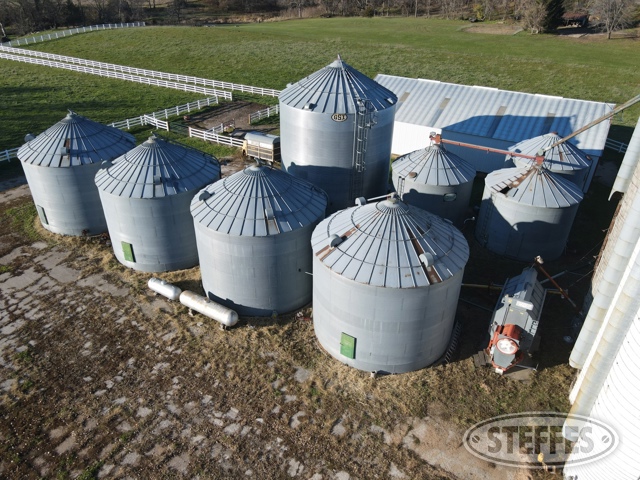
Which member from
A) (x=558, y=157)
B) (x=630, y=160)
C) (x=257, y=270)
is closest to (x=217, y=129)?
(x=257, y=270)

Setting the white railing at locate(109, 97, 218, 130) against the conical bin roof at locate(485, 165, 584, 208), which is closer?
the conical bin roof at locate(485, 165, 584, 208)

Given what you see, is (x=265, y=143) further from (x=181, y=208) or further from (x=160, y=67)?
(x=160, y=67)

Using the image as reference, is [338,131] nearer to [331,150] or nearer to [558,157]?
[331,150]

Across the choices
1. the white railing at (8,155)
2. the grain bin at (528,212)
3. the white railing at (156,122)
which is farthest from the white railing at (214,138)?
the grain bin at (528,212)

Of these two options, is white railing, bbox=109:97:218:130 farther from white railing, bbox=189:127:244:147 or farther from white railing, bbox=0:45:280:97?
white railing, bbox=189:127:244:147

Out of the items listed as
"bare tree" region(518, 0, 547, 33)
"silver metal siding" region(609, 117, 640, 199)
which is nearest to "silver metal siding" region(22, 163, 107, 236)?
"silver metal siding" region(609, 117, 640, 199)
